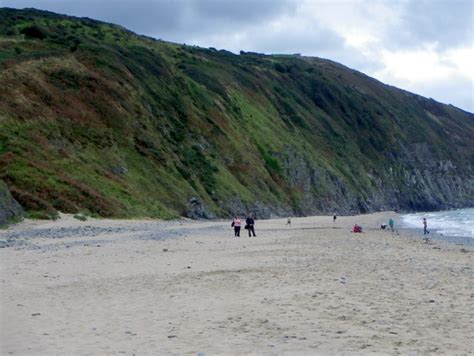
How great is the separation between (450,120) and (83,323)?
159131 millimetres

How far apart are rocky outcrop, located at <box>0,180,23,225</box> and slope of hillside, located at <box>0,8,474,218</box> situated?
1.88 metres

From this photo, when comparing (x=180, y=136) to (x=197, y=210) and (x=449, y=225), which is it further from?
(x=449, y=225)

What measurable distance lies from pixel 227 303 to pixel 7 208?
1913 centimetres

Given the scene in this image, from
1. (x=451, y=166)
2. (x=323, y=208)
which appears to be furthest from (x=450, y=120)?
(x=323, y=208)

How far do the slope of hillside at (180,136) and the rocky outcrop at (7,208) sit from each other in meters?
1.88

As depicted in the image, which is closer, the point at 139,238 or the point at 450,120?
the point at 139,238

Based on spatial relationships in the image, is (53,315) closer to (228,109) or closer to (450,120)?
(228,109)

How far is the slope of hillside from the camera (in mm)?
40219

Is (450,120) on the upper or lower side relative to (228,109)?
upper

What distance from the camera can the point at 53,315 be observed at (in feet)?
32.3

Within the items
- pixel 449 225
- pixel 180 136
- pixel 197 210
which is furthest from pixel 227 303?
pixel 180 136

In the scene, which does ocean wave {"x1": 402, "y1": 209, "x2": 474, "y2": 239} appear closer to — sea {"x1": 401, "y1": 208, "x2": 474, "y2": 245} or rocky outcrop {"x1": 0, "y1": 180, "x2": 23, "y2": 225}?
sea {"x1": 401, "y1": 208, "x2": 474, "y2": 245}

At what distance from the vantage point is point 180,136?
58500 mm

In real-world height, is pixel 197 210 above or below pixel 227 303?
above
